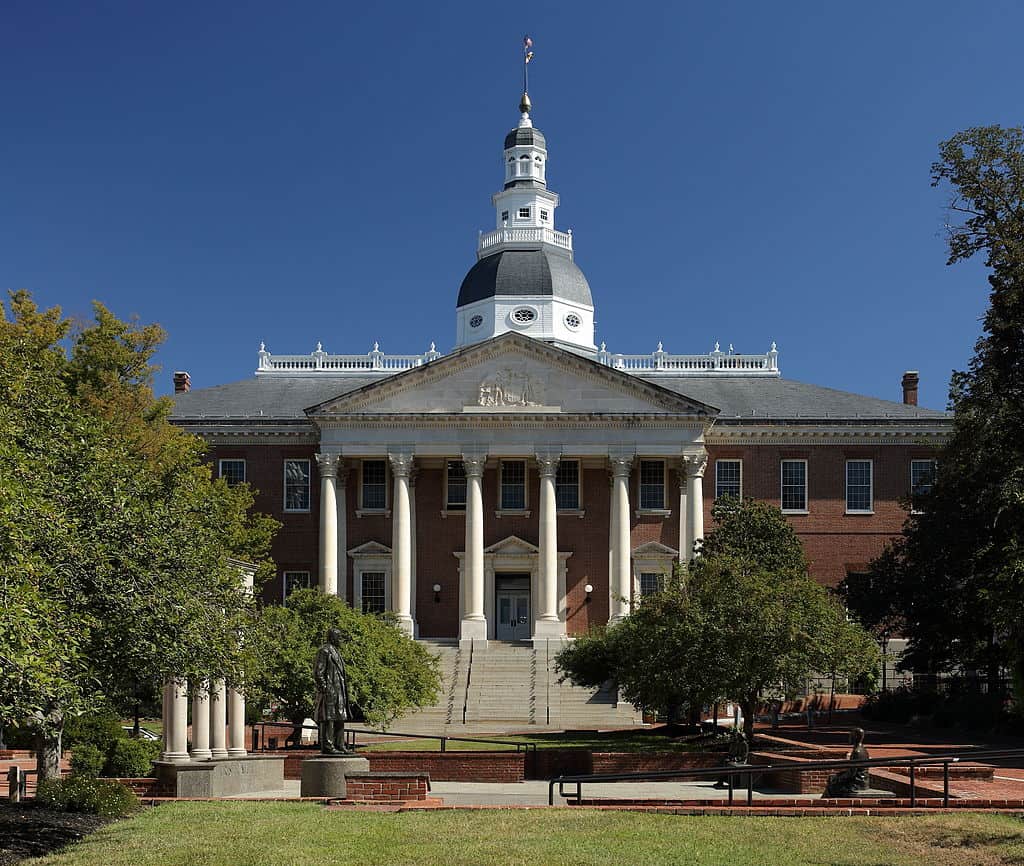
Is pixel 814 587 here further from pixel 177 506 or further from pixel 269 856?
pixel 269 856

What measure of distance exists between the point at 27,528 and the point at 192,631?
159 inches

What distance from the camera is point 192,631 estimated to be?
1936cm

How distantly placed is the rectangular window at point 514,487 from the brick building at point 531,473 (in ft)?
0.20

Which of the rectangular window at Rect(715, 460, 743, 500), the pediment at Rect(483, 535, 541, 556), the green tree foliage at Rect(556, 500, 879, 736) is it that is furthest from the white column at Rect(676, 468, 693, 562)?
the green tree foliage at Rect(556, 500, 879, 736)

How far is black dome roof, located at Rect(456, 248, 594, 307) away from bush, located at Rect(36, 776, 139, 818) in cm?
5775

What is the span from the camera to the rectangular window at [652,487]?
193 ft

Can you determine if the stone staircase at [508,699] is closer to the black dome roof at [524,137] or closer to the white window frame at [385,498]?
the white window frame at [385,498]

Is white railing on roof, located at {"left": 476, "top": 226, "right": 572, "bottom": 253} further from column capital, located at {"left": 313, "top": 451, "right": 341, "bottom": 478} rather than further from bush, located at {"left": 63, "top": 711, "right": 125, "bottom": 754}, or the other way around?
bush, located at {"left": 63, "top": 711, "right": 125, "bottom": 754}

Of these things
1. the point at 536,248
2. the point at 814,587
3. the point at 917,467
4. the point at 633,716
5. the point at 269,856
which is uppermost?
the point at 536,248

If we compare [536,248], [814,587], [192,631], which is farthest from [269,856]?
[536,248]

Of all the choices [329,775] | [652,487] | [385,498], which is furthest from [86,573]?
[652,487]

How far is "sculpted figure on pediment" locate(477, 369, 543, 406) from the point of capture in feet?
185

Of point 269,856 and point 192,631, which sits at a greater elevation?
point 192,631

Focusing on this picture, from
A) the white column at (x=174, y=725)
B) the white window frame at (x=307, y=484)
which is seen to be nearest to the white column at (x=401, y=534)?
the white window frame at (x=307, y=484)
